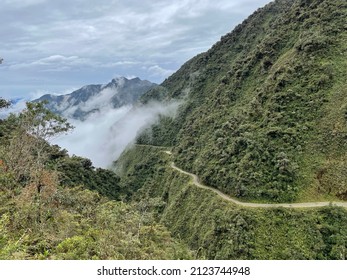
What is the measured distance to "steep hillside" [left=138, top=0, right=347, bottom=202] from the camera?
Answer: 39.6m

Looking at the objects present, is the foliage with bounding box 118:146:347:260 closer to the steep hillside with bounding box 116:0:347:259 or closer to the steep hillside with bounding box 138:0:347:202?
the steep hillside with bounding box 116:0:347:259

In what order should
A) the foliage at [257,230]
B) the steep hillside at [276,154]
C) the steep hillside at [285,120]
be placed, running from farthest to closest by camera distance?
the steep hillside at [285,120], the steep hillside at [276,154], the foliage at [257,230]

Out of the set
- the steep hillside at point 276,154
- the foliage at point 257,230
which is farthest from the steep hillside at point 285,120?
the foliage at point 257,230

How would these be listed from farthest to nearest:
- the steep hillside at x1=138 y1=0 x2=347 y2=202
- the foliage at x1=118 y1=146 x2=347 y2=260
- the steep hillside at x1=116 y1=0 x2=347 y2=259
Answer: the steep hillside at x1=138 y1=0 x2=347 y2=202, the steep hillside at x1=116 y1=0 x2=347 y2=259, the foliage at x1=118 y1=146 x2=347 y2=260

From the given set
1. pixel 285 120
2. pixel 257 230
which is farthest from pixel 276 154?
pixel 257 230

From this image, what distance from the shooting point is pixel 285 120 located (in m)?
44.9

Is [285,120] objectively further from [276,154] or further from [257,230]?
[257,230]

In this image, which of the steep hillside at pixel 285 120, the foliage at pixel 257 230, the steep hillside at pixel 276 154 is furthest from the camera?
the steep hillside at pixel 285 120

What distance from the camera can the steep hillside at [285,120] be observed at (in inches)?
1559

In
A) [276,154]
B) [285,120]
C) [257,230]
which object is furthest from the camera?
[285,120]

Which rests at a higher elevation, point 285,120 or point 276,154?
point 285,120

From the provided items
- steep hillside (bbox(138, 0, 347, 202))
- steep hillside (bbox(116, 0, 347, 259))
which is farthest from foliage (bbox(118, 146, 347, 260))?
steep hillside (bbox(138, 0, 347, 202))

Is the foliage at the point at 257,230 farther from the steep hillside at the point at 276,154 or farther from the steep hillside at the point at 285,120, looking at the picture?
the steep hillside at the point at 285,120

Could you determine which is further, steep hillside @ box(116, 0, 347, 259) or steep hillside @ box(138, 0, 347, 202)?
steep hillside @ box(138, 0, 347, 202)
